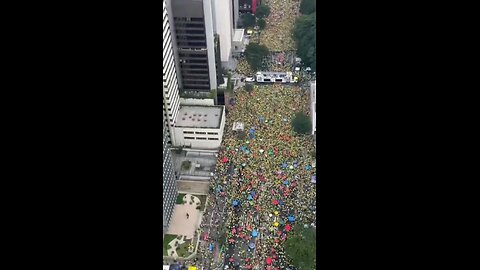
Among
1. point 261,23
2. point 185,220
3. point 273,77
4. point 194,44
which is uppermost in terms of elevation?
point 194,44

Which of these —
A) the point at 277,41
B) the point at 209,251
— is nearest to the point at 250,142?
the point at 209,251

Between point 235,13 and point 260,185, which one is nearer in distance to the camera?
point 260,185

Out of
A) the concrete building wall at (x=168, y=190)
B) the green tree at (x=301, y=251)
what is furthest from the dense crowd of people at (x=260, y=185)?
the concrete building wall at (x=168, y=190)

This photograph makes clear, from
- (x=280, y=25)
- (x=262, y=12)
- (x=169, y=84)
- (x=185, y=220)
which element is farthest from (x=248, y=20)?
(x=185, y=220)

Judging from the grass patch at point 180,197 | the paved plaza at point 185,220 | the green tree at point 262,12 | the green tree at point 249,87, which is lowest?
the paved plaza at point 185,220

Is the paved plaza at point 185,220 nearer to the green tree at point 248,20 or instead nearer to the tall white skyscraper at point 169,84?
the tall white skyscraper at point 169,84

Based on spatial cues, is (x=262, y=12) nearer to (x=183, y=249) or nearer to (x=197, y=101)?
(x=197, y=101)
